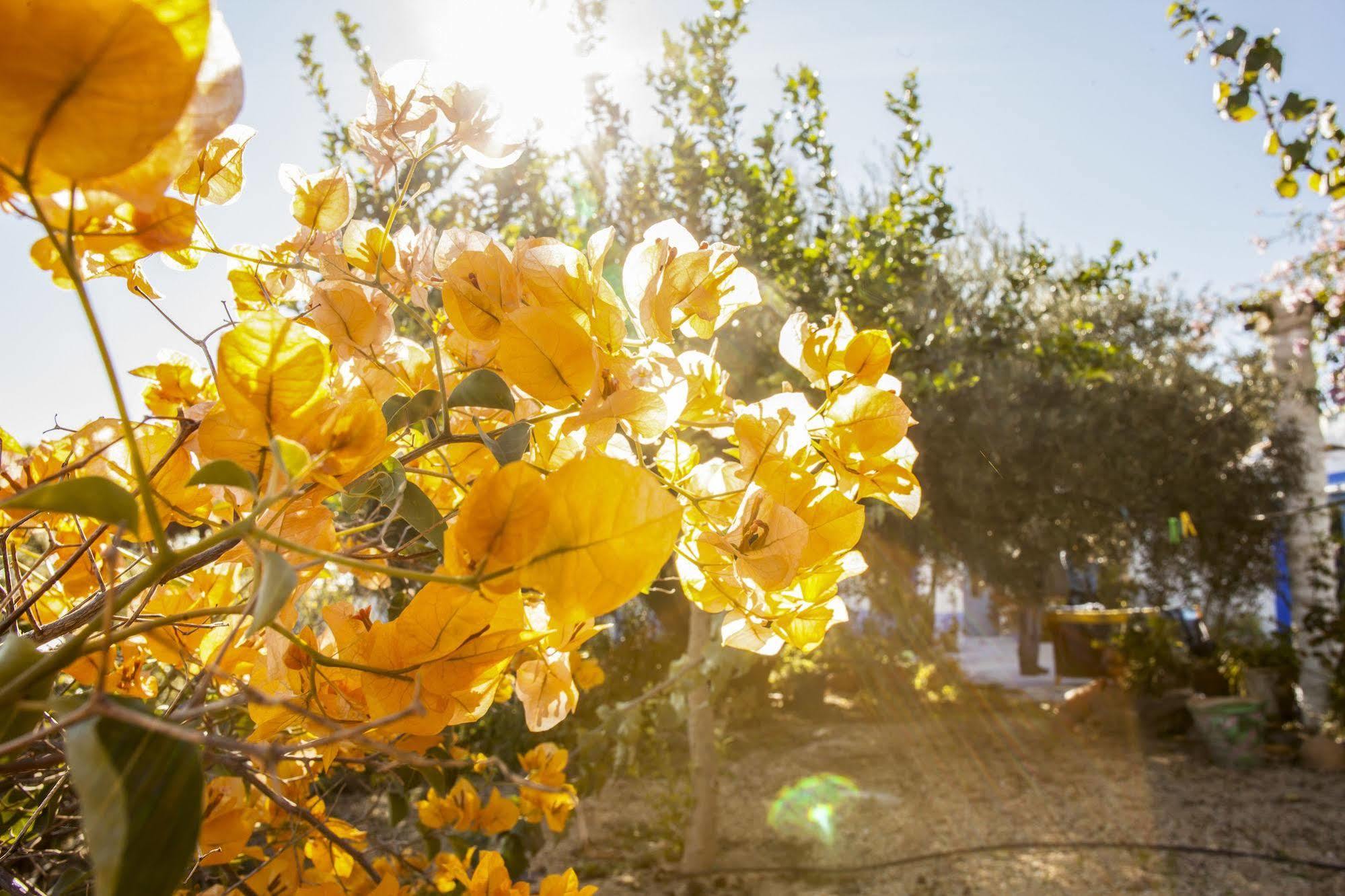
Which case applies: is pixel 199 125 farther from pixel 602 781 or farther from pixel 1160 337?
pixel 1160 337

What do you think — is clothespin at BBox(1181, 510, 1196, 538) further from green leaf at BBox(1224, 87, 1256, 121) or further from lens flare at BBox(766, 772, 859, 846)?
green leaf at BBox(1224, 87, 1256, 121)

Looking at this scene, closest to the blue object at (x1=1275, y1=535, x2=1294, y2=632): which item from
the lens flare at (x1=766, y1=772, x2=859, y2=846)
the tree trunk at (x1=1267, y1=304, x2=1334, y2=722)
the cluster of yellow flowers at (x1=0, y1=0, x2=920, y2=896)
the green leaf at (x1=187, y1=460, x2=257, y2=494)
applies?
the tree trunk at (x1=1267, y1=304, x2=1334, y2=722)

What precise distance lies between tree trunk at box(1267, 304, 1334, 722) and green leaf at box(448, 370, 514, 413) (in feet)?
17.3

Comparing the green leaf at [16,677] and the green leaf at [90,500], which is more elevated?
the green leaf at [90,500]

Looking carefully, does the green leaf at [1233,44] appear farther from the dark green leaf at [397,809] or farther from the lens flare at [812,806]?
the lens flare at [812,806]

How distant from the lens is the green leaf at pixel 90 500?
0.18 metres

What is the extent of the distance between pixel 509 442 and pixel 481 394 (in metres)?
0.04

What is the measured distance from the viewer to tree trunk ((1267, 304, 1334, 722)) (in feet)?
15.0

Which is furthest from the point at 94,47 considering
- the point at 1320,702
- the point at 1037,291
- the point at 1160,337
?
the point at 1160,337

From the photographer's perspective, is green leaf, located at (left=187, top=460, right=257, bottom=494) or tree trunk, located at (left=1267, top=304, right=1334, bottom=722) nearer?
green leaf, located at (left=187, top=460, right=257, bottom=494)

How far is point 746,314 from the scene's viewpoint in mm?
2953

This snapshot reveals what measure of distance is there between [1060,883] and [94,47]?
3.26m

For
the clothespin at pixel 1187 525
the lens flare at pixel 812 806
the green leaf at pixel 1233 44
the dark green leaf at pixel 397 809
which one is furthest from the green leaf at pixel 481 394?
the clothespin at pixel 1187 525

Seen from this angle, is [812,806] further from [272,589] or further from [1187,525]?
[272,589]
